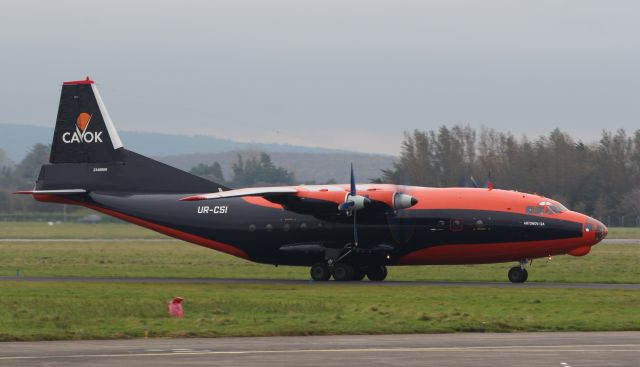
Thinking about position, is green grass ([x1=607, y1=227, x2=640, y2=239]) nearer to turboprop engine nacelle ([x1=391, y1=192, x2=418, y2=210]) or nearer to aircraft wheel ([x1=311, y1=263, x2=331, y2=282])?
aircraft wheel ([x1=311, y1=263, x2=331, y2=282])

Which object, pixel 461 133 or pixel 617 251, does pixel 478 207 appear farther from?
pixel 461 133

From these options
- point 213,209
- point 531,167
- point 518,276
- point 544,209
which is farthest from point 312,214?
point 531,167

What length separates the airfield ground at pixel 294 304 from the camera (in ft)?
93.2

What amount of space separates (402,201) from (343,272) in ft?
13.3

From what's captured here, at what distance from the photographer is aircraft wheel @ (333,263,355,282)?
4450 centimetres

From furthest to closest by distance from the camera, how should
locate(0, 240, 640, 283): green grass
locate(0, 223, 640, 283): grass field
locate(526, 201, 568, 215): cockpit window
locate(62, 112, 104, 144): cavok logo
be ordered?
1. locate(0, 223, 640, 283): grass field
2. locate(0, 240, 640, 283): green grass
3. locate(62, 112, 104, 144): cavok logo
4. locate(526, 201, 568, 215): cockpit window

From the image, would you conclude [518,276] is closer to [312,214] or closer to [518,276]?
[518,276]

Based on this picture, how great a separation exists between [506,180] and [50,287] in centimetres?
4269

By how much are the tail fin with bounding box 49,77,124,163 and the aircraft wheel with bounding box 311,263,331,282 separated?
1000 cm

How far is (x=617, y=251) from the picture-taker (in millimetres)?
67375

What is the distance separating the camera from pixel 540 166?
8106cm

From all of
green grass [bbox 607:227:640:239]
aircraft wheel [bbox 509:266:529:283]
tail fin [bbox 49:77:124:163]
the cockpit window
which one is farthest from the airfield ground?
green grass [bbox 607:227:640:239]

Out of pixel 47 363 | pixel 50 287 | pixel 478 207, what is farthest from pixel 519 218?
pixel 47 363

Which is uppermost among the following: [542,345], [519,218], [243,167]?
[243,167]
